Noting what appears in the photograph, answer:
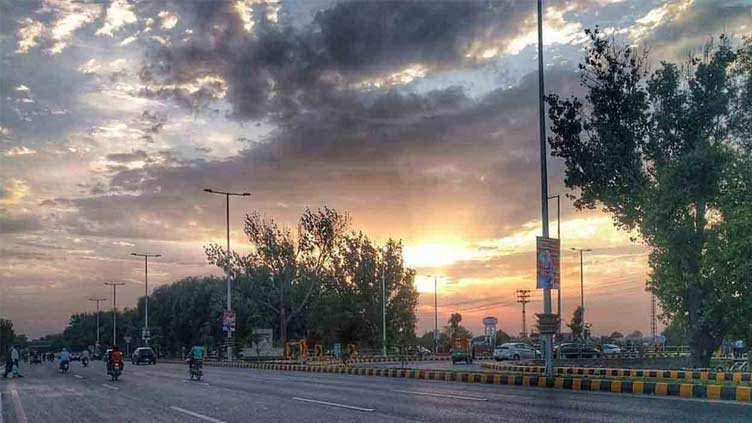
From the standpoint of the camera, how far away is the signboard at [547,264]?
Result: 24.0m

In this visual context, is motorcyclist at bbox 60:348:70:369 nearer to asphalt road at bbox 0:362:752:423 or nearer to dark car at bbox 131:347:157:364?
dark car at bbox 131:347:157:364

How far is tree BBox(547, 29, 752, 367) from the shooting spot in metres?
29.2

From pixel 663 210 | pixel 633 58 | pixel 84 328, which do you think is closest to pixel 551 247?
pixel 663 210

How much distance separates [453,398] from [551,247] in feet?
26.8

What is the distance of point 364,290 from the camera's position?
78.6m

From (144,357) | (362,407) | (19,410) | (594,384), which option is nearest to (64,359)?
(144,357)

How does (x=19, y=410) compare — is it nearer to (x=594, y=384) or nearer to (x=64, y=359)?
(x=594, y=384)

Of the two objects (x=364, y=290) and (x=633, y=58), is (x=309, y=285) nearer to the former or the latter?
(x=364, y=290)

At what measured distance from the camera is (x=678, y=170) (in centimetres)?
2941

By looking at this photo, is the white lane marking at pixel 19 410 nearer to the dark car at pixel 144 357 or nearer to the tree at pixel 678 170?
the tree at pixel 678 170

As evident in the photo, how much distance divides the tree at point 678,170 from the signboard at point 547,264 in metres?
7.35

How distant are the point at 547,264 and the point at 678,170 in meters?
8.87

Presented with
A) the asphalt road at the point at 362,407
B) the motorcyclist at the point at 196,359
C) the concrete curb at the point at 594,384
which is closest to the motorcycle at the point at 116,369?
the motorcyclist at the point at 196,359

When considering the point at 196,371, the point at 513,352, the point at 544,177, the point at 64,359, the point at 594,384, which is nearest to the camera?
the point at 594,384
